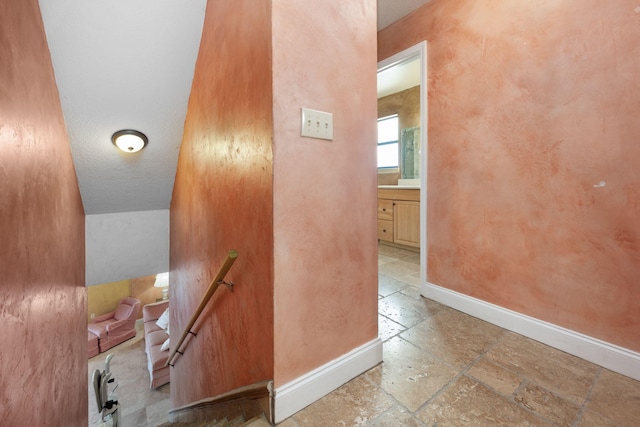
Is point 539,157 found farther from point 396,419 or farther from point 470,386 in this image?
point 396,419

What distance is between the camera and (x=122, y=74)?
168 centimetres

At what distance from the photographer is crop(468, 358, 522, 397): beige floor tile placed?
4.12 feet

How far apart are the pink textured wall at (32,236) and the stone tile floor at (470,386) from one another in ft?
3.25

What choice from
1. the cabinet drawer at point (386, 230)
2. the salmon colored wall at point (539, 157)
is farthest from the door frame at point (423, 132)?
the cabinet drawer at point (386, 230)

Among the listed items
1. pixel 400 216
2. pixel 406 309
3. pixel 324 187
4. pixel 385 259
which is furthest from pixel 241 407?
pixel 400 216

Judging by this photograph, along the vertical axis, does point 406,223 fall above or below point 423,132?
below

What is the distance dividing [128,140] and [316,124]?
172 centimetres

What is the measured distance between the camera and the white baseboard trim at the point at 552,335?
1331mm

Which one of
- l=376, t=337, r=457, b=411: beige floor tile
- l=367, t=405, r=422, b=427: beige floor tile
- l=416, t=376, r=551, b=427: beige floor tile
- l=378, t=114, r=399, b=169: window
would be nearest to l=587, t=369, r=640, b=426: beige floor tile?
l=416, t=376, r=551, b=427: beige floor tile

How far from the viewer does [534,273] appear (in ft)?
5.39

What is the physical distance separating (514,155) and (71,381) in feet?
10.3

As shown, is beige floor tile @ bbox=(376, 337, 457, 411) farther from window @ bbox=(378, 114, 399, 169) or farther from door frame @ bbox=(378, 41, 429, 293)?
window @ bbox=(378, 114, 399, 169)

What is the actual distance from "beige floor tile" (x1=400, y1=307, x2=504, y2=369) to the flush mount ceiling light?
2.41 metres

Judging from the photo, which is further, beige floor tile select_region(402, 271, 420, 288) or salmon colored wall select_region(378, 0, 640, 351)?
beige floor tile select_region(402, 271, 420, 288)
